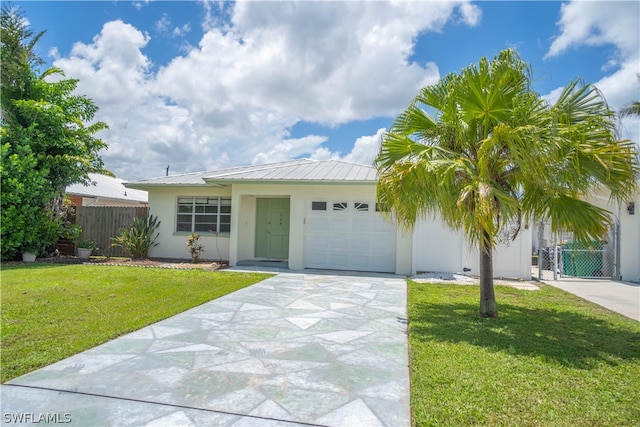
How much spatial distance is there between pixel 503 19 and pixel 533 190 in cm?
499

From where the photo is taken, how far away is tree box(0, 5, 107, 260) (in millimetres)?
12836

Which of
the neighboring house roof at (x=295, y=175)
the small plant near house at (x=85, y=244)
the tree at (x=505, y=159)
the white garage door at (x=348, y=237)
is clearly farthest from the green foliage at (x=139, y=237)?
the tree at (x=505, y=159)

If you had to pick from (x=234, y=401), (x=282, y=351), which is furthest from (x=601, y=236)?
(x=234, y=401)

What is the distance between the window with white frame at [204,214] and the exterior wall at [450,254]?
738 cm

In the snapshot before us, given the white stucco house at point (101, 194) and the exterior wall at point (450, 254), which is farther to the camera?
the white stucco house at point (101, 194)

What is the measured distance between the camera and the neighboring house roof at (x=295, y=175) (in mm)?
11936

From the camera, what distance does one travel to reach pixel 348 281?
1036 cm

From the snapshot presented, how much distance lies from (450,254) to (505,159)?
6.71 metres

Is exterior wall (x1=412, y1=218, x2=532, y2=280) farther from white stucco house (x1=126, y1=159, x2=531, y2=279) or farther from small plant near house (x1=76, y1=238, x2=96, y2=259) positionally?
small plant near house (x1=76, y1=238, x2=96, y2=259)

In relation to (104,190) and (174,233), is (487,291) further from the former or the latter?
(104,190)

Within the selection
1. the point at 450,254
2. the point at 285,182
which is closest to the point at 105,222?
the point at 285,182

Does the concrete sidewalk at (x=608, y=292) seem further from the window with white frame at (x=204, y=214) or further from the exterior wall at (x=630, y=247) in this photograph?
the window with white frame at (x=204, y=214)

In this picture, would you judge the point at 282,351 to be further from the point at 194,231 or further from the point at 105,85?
the point at 105,85

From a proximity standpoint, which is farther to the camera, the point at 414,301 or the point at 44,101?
the point at 44,101
